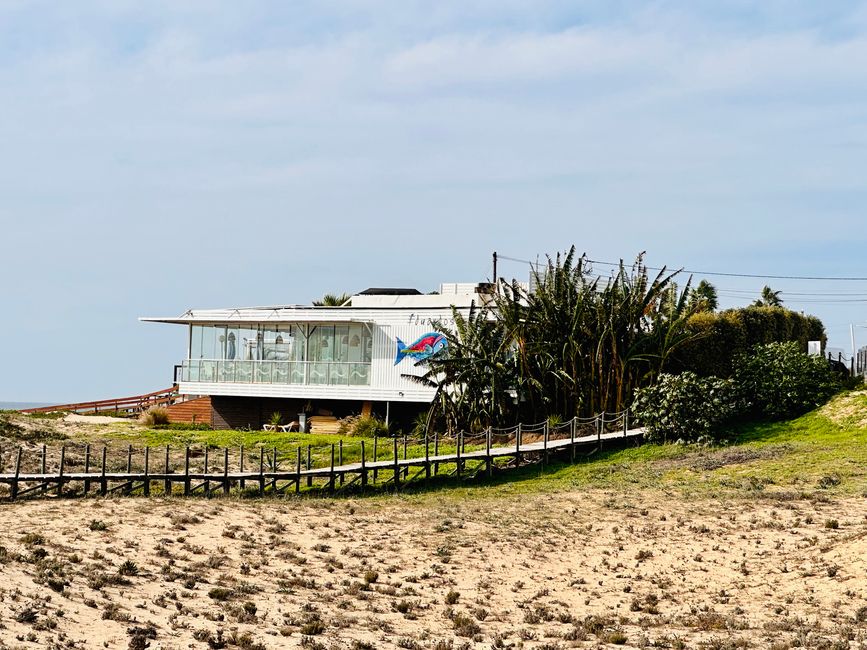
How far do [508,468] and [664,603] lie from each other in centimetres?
1594

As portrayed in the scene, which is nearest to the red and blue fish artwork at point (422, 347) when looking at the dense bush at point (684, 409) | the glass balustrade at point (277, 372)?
the glass balustrade at point (277, 372)

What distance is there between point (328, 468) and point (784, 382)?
15.2 m

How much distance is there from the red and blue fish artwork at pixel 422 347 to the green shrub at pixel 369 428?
8.45ft

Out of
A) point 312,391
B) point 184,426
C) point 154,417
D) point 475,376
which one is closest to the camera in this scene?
point 475,376

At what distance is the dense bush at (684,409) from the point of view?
34.1 meters

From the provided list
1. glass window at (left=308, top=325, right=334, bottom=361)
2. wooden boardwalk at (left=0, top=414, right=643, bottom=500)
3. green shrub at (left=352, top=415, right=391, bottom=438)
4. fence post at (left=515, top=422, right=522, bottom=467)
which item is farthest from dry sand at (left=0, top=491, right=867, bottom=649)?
glass window at (left=308, top=325, right=334, bottom=361)

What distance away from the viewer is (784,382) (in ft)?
120

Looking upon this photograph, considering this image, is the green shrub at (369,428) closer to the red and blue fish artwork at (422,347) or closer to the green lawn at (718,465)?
the red and blue fish artwork at (422,347)

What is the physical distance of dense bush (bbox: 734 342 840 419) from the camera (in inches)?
1441

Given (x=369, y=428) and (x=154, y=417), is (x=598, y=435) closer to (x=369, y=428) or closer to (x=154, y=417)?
(x=369, y=428)

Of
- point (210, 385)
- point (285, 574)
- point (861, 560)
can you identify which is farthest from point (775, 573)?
point (210, 385)

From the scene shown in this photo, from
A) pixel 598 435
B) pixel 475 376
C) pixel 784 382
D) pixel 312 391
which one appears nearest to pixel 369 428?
pixel 312 391

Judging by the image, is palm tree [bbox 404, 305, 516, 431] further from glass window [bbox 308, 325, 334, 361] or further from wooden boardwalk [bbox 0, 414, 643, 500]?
glass window [bbox 308, 325, 334, 361]

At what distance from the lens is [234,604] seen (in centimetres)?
1691
